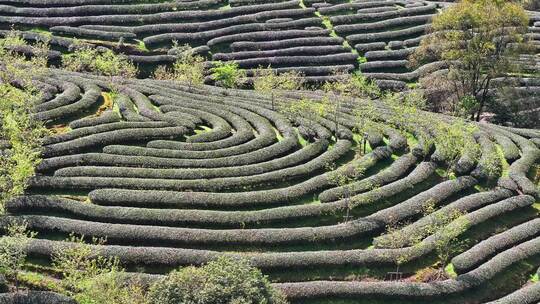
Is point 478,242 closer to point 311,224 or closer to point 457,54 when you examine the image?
point 311,224

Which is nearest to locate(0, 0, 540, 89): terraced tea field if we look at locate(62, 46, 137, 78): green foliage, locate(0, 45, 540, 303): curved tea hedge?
locate(62, 46, 137, 78): green foliage

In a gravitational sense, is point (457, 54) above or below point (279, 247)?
above

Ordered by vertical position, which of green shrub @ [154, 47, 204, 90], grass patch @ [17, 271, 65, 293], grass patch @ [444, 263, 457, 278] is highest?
green shrub @ [154, 47, 204, 90]

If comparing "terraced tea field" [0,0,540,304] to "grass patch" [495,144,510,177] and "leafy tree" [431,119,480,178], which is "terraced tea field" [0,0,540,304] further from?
"leafy tree" [431,119,480,178]

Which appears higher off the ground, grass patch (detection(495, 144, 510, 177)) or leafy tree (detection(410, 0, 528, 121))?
leafy tree (detection(410, 0, 528, 121))

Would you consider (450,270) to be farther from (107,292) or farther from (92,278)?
(92,278)

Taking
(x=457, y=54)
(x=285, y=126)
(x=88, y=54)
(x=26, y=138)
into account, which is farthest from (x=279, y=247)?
(x=88, y=54)
